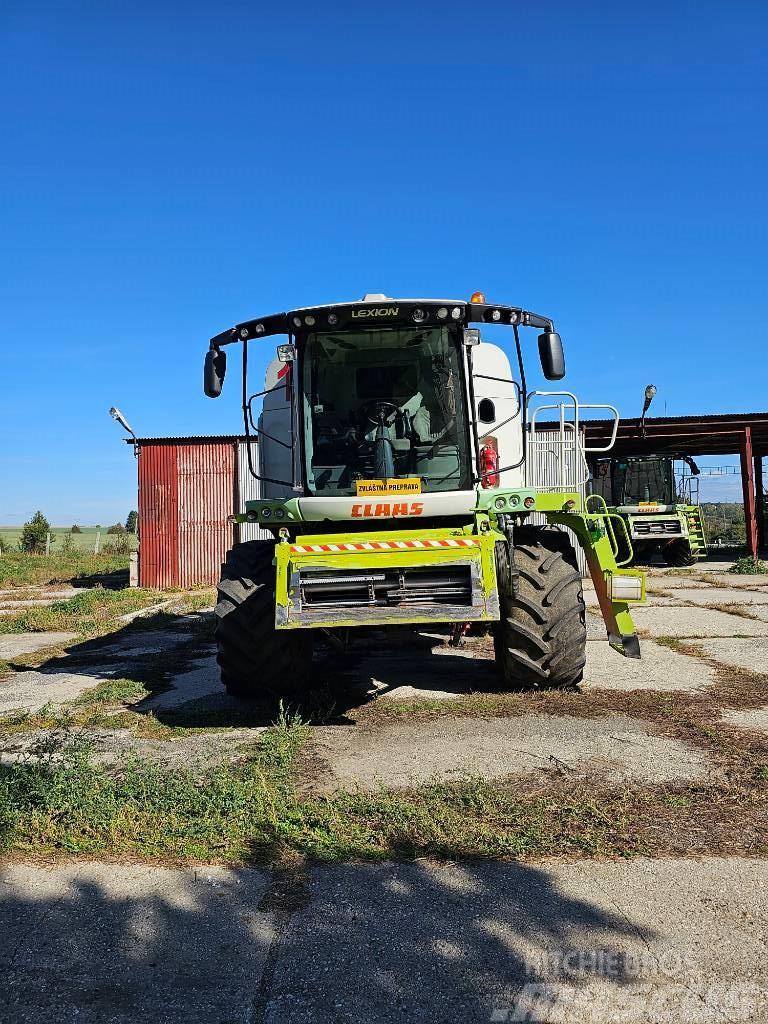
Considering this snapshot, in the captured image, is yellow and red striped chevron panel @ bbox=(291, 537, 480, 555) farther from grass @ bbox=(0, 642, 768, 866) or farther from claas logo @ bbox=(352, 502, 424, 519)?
grass @ bbox=(0, 642, 768, 866)

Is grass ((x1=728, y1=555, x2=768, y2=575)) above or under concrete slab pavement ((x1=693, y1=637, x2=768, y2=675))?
above

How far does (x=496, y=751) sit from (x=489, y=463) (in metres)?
2.22

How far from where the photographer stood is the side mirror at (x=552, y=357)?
19.7 ft

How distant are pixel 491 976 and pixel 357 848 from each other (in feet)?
3.49

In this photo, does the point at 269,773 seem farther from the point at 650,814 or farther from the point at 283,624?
the point at 650,814

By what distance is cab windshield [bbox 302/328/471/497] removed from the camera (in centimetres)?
617

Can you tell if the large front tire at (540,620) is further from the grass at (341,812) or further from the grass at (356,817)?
the grass at (356,817)


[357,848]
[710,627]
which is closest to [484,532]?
[357,848]

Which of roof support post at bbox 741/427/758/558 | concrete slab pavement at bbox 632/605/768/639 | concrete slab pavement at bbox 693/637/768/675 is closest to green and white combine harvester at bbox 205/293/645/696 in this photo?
concrete slab pavement at bbox 693/637/768/675

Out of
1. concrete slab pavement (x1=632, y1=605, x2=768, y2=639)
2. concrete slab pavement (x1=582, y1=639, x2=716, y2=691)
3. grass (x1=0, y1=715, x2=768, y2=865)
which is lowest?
grass (x1=0, y1=715, x2=768, y2=865)

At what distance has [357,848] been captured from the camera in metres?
3.55

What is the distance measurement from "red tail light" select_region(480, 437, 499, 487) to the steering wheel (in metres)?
0.73

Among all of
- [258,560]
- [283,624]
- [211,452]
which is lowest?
[283,624]

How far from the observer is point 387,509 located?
5750mm
